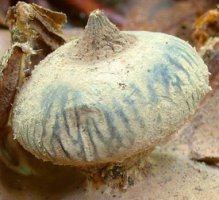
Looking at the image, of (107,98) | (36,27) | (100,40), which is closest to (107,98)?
(107,98)

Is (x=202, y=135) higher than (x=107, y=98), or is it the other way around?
(x=107, y=98)

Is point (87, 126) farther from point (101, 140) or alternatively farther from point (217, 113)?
point (217, 113)

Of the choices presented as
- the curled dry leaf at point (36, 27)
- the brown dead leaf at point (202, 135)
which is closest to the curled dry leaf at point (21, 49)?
the curled dry leaf at point (36, 27)

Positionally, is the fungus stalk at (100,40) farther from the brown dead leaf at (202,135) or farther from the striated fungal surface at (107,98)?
the brown dead leaf at (202,135)

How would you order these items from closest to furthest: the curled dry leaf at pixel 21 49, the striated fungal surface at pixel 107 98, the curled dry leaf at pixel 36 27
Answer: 1. the striated fungal surface at pixel 107 98
2. the curled dry leaf at pixel 21 49
3. the curled dry leaf at pixel 36 27

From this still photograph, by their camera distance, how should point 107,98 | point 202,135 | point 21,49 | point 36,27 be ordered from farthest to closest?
point 202,135, point 36,27, point 21,49, point 107,98

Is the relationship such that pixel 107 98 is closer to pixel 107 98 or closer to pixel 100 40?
pixel 107 98

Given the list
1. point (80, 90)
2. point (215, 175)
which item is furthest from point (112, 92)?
point (215, 175)

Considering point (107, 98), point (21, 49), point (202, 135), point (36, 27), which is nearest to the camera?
point (107, 98)
